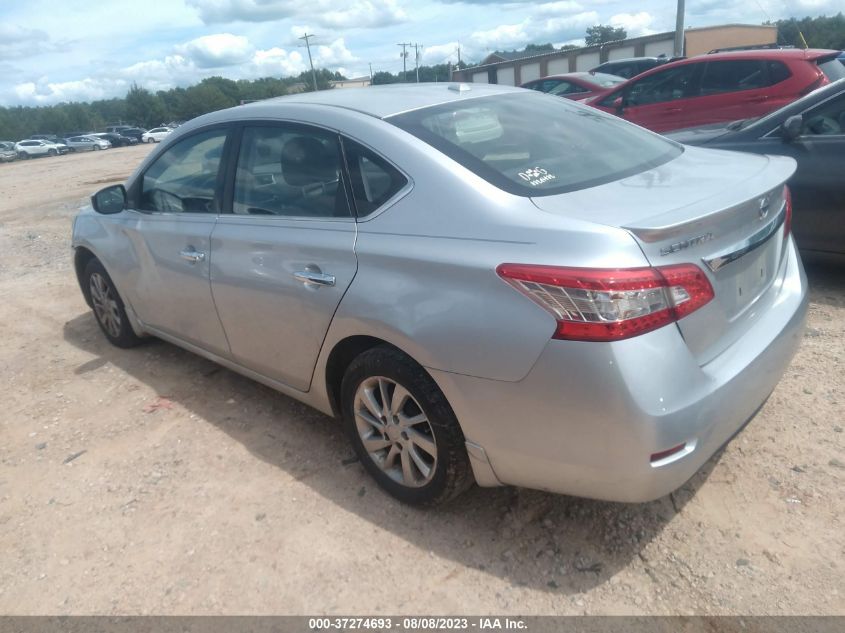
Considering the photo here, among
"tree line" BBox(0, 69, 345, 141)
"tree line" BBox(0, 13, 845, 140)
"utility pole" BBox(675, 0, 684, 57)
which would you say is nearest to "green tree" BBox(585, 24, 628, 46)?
"tree line" BBox(0, 13, 845, 140)

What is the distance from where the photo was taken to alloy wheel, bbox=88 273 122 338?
465cm

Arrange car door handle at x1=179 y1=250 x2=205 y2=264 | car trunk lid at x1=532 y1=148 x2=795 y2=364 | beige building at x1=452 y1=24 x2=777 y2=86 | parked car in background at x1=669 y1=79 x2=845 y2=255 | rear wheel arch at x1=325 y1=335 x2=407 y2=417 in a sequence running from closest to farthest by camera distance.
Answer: car trunk lid at x1=532 y1=148 x2=795 y2=364 < rear wheel arch at x1=325 y1=335 x2=407 y2=417 < car door handle at x1=179 y1=250 x2=205 y2=264 < parked car in background at x1=669 y1=79 x2=845 y2=255 < beige building at x1=452 y1=24 x2=777 y2=86

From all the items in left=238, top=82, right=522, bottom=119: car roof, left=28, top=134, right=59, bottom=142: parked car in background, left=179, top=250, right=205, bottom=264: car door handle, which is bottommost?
left=28, top=134, right=59, bottom=142: parked car in background

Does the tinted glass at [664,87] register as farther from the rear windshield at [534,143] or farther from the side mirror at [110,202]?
the side mirror at [110,202]

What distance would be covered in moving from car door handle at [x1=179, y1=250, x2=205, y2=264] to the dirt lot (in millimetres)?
896

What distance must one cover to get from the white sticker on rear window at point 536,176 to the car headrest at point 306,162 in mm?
835

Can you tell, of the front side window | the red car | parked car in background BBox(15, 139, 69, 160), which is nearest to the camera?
the red car

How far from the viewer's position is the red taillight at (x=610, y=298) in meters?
1.97

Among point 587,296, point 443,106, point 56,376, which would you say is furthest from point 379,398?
point 56,376

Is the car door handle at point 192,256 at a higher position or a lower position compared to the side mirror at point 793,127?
lower

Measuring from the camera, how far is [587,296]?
199 centimetres

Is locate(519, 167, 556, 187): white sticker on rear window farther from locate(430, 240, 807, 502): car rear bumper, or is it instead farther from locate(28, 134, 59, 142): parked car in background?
locate(28, 134, 59, 142): parked car in background

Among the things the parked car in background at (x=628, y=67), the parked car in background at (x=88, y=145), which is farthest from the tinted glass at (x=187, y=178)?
the parked car in background at (x=88, y=145)

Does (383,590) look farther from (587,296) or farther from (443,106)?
(443,106)
